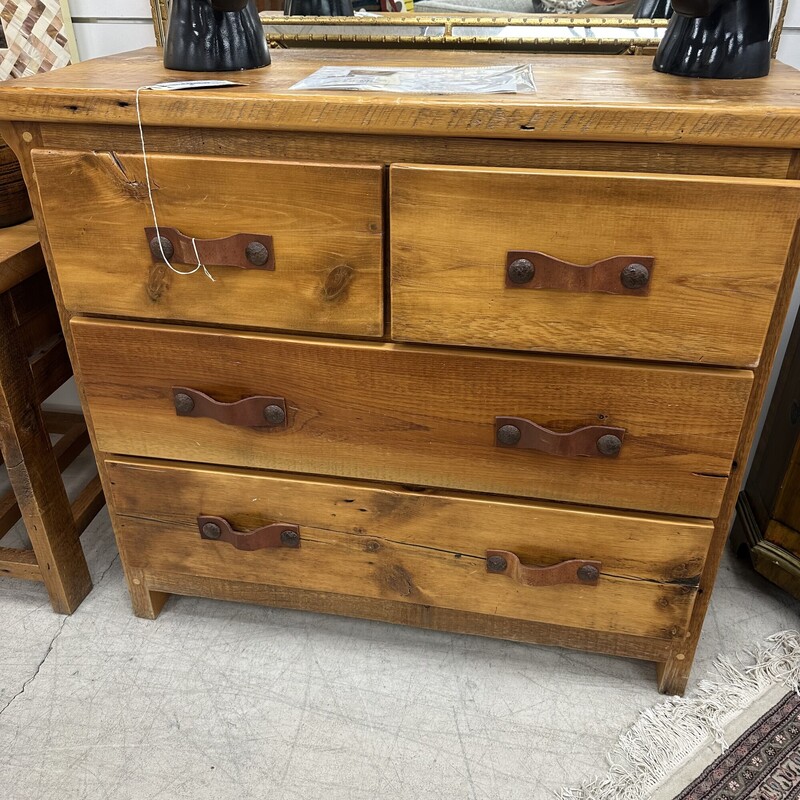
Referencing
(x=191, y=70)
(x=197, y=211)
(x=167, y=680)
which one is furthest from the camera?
(x=167, y=680)

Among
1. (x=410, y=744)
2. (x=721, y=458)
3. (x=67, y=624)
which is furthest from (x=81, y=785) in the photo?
(x=721, y=458)

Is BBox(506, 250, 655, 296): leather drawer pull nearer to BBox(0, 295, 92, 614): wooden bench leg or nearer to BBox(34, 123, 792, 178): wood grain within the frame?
BBox(34, 123, 792, 178): wood grain

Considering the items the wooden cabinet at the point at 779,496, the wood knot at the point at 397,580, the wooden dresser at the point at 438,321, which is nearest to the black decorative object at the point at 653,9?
the wooden dresser at the point at 438,321

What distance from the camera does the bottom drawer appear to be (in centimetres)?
93

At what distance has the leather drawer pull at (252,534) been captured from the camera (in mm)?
1009

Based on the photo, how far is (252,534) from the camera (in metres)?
1.01

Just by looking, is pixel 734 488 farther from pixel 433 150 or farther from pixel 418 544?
pixel 433 150

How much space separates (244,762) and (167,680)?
20cm

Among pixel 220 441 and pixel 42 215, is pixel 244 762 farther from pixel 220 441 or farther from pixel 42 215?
pixel 42 215

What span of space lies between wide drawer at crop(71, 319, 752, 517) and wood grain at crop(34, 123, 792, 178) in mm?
219

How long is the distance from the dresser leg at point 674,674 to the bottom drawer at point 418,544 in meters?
0.07

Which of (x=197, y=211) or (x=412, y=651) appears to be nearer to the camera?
(x=197, y=211)

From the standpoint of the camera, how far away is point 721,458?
846 mm

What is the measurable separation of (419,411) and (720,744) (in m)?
0.66
